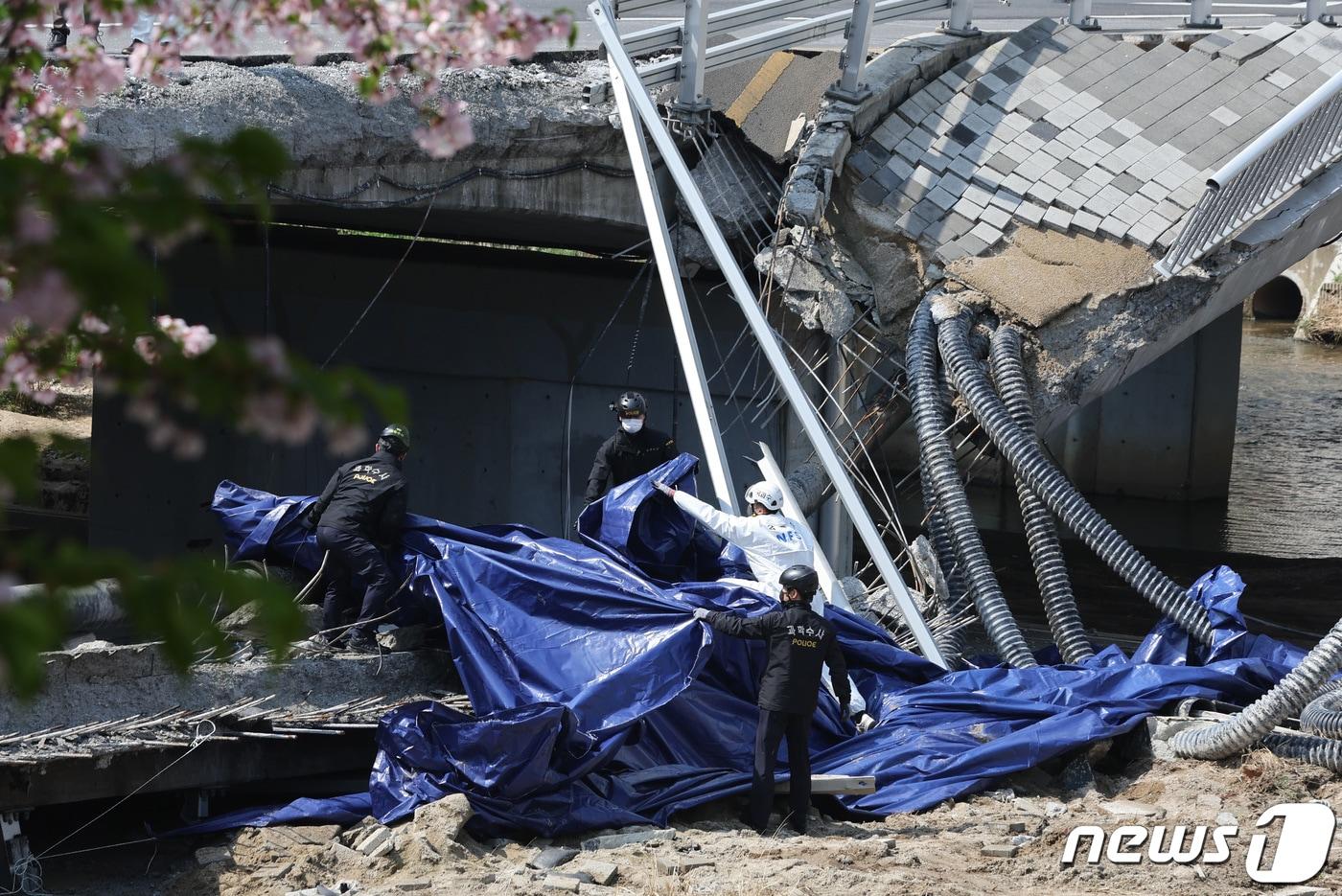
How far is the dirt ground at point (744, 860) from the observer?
652cm

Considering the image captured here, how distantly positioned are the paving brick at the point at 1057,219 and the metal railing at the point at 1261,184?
0.69m

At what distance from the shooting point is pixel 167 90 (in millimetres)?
9859

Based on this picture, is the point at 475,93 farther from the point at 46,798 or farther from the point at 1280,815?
the point at 1280,815

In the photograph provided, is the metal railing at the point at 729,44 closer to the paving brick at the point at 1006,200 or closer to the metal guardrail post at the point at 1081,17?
the paving brick at the point at 1006,200

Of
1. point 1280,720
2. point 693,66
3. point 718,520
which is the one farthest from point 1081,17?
point 1280,720

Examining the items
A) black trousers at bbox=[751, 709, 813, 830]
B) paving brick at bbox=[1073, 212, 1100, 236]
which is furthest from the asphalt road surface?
black trousers at bbox=[751, 709, 813, 830]

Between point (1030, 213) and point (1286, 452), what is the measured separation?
1042 cm

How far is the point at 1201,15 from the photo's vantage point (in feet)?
38.8

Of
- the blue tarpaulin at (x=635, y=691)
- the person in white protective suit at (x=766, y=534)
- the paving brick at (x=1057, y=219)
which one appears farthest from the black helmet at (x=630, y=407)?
the paving brick at (x=1057, y=219)

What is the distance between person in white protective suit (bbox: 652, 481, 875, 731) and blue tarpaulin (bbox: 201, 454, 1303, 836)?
0.68 ft

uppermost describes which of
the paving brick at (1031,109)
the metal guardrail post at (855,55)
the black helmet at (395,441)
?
the metal guardrail post at (855,55)

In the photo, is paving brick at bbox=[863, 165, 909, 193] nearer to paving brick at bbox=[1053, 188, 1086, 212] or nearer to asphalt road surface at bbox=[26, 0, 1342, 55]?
paving brick at bbox=[1053, 188, 1086, 212]

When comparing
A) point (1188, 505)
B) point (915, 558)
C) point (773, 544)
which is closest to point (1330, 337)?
point (1188, 505)

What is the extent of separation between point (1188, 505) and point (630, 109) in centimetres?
1013
